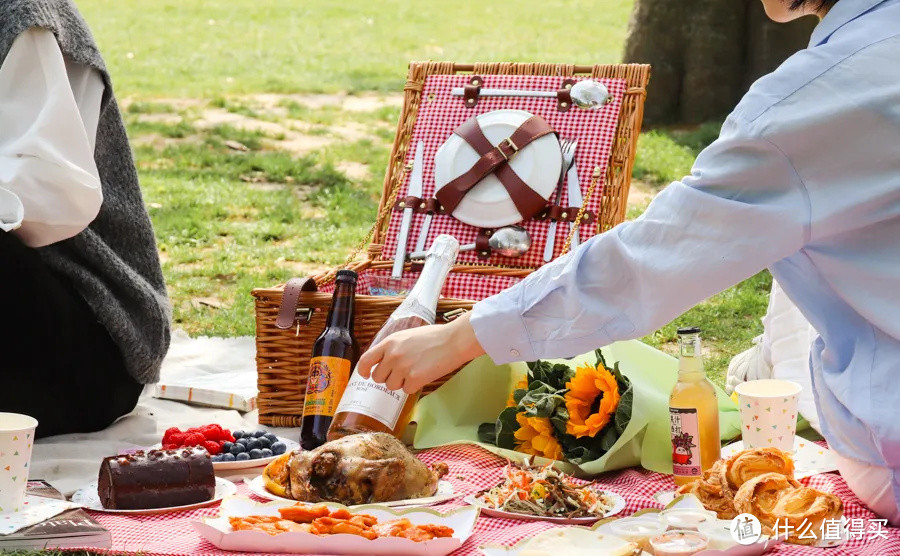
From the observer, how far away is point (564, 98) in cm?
369

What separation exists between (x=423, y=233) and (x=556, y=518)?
161 centimetres

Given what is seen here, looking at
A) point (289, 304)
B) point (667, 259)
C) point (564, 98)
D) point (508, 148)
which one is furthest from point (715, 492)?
point (564, 98)

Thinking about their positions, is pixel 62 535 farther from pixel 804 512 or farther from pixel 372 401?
pixel 804 512

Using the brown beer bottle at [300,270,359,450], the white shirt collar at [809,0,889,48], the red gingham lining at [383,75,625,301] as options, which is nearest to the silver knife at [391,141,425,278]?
the red gingham lining at [383,75,625,301]

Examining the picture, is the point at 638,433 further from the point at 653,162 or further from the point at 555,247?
the point at 653,162

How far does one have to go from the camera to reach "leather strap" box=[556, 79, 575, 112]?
3.69 metres

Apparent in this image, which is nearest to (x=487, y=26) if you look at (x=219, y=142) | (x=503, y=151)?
(x=219, y=142)

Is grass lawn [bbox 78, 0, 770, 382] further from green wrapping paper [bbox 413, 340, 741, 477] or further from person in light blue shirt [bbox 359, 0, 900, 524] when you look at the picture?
person in light blue shirt [bbox 359, 0, 900, 524]

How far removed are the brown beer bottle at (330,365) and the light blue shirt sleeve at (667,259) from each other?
0.93 metres

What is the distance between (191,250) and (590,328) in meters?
4.16

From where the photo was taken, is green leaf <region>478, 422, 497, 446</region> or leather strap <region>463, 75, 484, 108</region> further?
leather strap <region>463, 75, 484, 108</region>

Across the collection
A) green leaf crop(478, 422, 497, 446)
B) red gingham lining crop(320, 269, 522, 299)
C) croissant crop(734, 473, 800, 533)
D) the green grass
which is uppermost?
the green grass

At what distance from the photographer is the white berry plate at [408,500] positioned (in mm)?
2207

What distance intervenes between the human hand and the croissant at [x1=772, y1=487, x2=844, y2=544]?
58 centimetres
